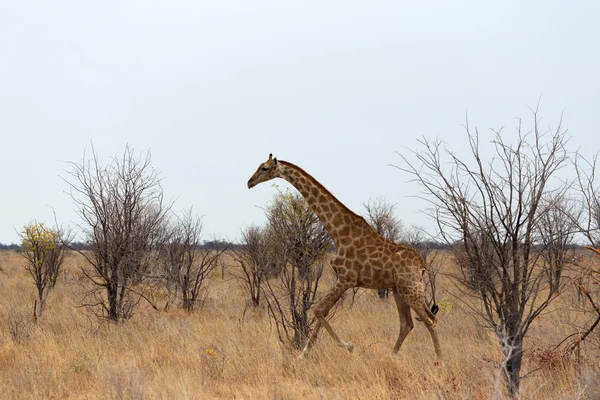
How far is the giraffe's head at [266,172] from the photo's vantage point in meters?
7.55

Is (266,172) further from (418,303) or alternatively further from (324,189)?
(418,303)

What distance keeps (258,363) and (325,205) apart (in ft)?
7.66

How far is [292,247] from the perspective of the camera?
784 cm

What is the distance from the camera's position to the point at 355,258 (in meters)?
7.43

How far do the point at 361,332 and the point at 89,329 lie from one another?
515cm

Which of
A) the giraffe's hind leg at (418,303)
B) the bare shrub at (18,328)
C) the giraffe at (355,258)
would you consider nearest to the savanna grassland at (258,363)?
the bare shrub at (18,328)

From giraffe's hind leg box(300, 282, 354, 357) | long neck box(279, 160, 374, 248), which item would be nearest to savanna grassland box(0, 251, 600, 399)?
giraffe's hind leg box(300, 282, 354, 357)

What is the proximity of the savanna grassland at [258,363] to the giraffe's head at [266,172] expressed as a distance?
2433 millimetres

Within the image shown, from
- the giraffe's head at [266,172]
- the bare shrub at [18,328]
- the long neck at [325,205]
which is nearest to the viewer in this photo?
the giraffe's head at [266,172]

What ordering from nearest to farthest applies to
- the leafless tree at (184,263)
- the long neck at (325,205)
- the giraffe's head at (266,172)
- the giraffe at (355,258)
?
1. the giraffe at (355,258)
2. the giraffe's head at (266,172)
3. the long neck at (325,205)
4. the leafless tree at (184,263)

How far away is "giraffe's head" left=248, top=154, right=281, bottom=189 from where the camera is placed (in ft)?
24.8

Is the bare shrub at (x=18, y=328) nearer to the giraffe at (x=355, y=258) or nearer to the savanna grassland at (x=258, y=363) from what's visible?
the savanna grassland at (x=258, y=363)

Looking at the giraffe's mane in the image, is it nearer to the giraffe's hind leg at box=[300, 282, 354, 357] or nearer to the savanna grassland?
the giraffe's hind leg at box=[300, 282, 354, 357]

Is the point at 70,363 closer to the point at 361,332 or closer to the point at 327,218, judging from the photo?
the point at 327,218
